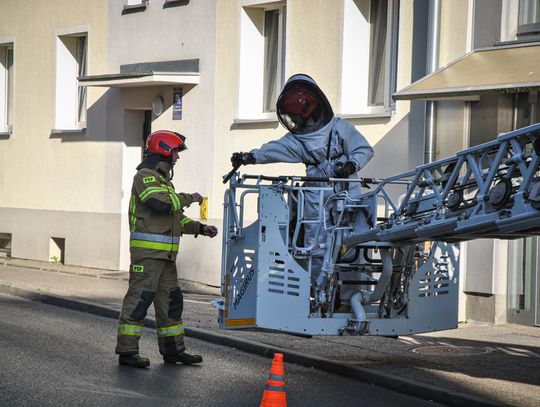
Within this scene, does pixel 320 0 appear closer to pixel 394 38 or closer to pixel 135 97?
pixel 394 38

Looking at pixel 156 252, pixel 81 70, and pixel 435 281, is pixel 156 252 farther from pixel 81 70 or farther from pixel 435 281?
pixel 81 70

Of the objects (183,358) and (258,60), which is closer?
(183,358)

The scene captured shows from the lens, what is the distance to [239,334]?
1280 cm

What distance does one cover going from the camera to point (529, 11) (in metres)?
14.1

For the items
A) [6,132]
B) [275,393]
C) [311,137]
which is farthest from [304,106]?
[6,132]

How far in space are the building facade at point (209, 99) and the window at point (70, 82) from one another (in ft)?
0.09

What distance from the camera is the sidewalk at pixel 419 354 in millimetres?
9578

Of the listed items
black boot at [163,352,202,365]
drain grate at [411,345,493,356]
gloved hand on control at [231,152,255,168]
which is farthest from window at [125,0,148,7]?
black boot at [163,352,202,365]

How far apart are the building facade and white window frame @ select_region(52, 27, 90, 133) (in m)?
0.03

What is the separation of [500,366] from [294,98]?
10.1 feet

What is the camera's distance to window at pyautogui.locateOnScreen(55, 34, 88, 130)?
23.0 meters

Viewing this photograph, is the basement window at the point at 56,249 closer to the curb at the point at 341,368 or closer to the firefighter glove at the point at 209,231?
the curb at the point at 341,368

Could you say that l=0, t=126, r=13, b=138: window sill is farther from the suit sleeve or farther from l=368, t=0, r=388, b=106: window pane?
the suit sleeve

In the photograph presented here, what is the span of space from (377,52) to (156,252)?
7.11m
